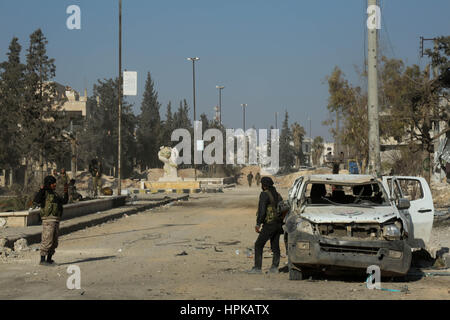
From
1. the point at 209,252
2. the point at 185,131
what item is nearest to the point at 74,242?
the point at 209,252

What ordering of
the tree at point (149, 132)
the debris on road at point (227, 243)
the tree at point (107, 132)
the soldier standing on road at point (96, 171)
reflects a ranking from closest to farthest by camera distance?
the debris on road at point (227, 243) < the soldier standing on road at point (96, 171) < the tree at point (107, 132) < the tree at point (149, 132)

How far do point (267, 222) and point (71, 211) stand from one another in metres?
13.8

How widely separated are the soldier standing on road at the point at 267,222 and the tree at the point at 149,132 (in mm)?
85928

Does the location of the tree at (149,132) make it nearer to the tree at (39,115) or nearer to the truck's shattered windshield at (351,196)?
the tree at (39,115)

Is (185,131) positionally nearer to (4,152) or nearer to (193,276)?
(4,152)

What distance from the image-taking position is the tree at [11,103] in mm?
59719

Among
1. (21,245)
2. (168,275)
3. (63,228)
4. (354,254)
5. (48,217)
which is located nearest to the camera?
(354,254)

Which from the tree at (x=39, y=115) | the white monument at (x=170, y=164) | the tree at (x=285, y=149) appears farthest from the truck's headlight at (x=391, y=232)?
the tree at (x=285, y=149)

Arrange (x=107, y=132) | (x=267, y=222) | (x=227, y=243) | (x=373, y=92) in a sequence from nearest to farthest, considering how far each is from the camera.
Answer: (x=267, y=222), (x=227, y=243), (x=373, y=92), (x=107, y=132)

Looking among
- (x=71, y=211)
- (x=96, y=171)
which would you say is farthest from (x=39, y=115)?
(x=71, y=211)

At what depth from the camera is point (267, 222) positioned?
447 inches

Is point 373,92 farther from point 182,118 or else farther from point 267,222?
point 182,118

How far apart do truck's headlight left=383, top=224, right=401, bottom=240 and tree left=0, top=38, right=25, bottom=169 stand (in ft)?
159
